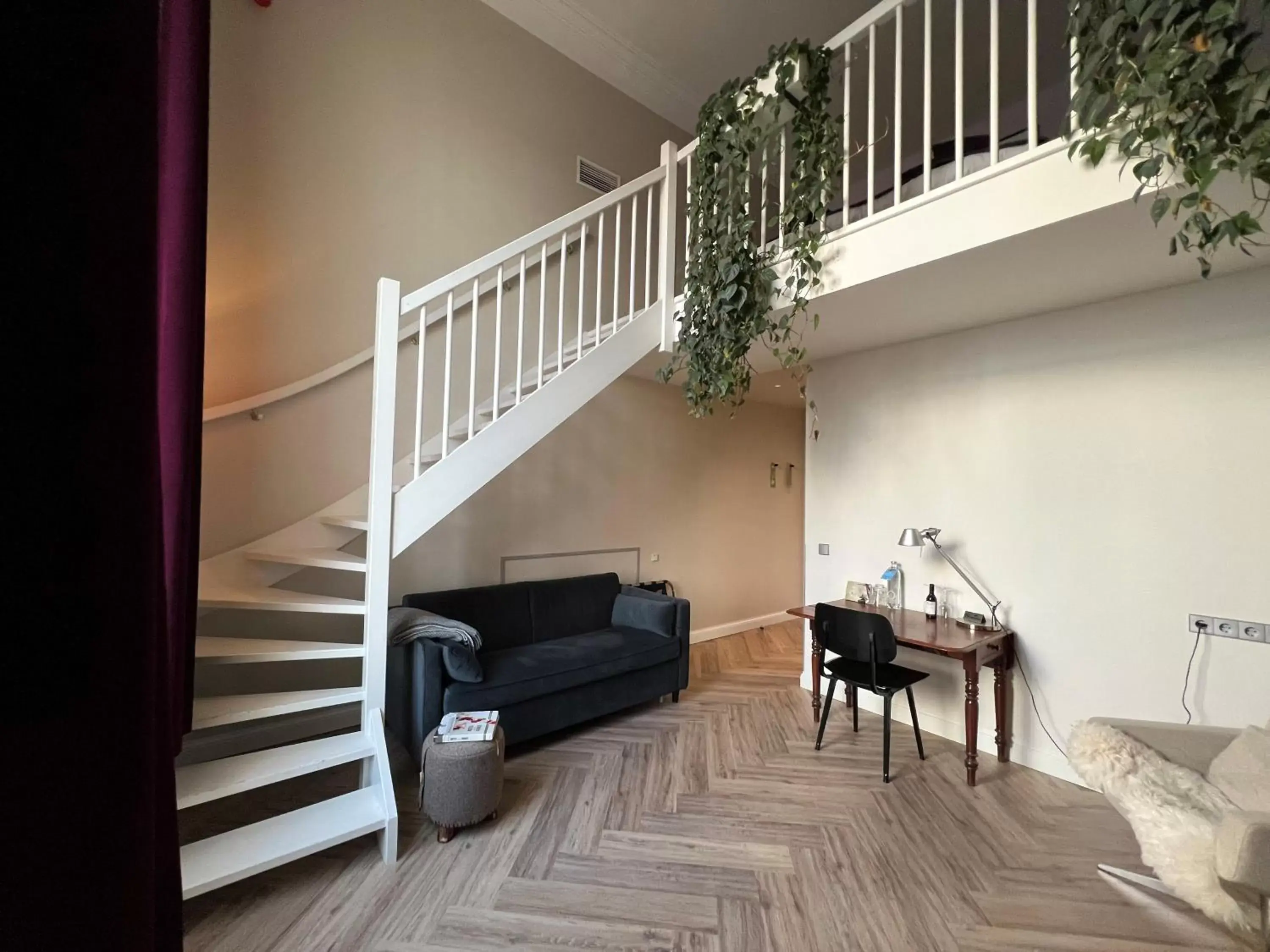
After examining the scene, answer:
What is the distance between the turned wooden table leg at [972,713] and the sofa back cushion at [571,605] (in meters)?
2.27

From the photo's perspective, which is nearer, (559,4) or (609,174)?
(559,4)

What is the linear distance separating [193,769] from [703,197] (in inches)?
137

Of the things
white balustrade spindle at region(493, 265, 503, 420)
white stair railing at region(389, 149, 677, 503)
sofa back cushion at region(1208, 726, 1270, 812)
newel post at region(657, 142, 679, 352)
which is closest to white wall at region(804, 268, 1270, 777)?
sofa back cushion at region(1208, 726, 1270, 812)

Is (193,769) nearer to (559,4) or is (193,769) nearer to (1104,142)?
(1104,142)

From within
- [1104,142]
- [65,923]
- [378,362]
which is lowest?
[65,923]

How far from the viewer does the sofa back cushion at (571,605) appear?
3.80 meters

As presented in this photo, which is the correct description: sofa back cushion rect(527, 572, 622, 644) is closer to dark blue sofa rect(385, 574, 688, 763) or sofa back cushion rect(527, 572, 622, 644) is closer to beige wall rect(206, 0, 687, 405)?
dark blue sofa rect(385, 574, 688, 763)

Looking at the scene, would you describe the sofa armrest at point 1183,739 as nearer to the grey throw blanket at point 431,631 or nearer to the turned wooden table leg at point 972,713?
the turned wooden table leg at point 972,713

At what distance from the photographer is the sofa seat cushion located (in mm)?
2842

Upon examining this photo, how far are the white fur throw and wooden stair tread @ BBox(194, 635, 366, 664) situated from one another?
2.84 meters

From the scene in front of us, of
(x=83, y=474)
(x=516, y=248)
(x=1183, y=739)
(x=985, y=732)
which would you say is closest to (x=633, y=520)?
(x=516, y=248)

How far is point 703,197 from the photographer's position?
10.3 feet

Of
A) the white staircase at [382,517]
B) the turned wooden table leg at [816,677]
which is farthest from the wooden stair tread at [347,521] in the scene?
the turned wooden table leg at [816,677]

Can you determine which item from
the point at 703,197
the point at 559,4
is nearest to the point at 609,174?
the point at 559,4
